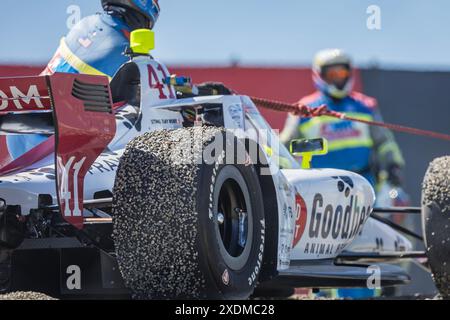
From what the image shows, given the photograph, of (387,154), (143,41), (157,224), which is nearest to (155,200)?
(157,224)

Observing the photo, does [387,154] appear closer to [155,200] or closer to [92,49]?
Answer: [92,49]

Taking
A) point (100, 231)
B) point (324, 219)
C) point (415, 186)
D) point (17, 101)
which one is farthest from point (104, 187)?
point (415, 186)

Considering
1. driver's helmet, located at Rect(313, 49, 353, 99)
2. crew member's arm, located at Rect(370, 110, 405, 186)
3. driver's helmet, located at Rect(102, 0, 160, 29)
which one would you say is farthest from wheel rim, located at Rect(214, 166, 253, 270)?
driver's helmet, located at Rect(313, 49, 353, 99)

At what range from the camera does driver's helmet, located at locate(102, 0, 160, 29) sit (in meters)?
6.73

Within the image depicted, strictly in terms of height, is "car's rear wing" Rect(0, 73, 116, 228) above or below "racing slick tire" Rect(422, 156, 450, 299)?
above

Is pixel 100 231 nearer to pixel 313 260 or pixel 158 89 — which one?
pixel 158 89

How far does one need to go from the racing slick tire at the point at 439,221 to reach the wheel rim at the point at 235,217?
1501 millimetres

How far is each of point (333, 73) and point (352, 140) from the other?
896 millimetres

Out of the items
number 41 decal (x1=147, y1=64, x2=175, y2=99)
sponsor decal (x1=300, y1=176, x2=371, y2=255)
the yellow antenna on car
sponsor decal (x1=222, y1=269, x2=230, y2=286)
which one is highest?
the yellow antenna on car

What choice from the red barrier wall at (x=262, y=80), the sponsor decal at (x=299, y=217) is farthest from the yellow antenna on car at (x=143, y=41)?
the red barrier wall at (x=262, y=80)

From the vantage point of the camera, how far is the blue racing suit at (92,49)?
6250mm

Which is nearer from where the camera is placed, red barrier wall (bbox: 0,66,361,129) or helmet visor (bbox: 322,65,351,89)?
red barrier wall (bbox: 0,66,361,129)

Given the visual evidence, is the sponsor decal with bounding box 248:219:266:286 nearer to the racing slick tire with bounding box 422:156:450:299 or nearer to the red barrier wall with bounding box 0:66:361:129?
the racing slick tire with bounding box 422:156:450:299

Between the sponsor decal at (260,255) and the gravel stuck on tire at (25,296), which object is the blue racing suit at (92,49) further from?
the sponsor decal at (260,255)
